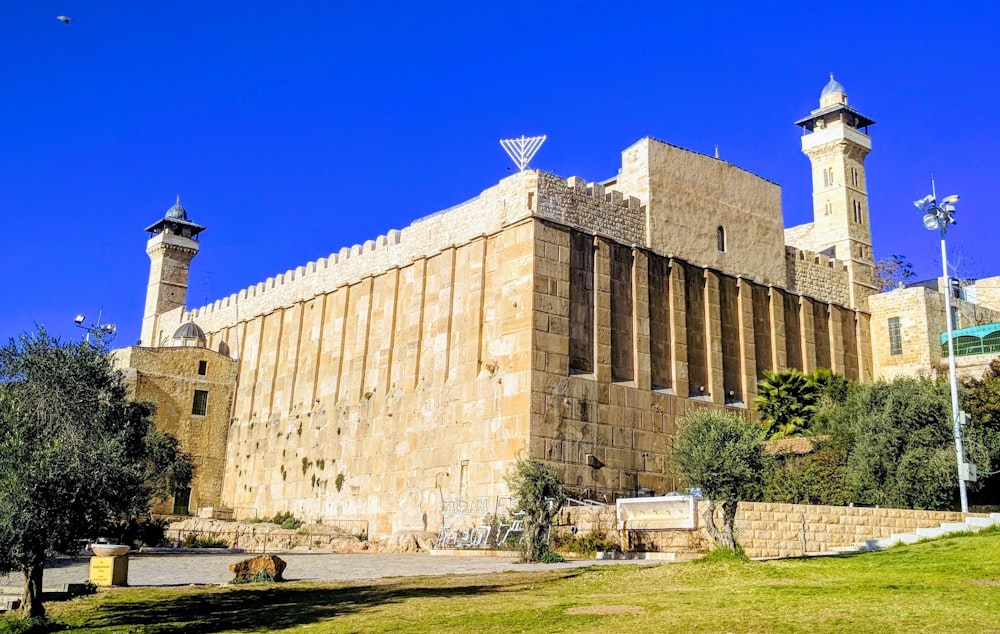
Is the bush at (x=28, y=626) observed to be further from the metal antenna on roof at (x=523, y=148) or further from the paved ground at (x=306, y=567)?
the metal antenna on roof at (x=523, y=148)

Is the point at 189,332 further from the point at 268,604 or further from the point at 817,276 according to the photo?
the point at 268,604

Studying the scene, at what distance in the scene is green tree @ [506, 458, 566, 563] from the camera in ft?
59.8

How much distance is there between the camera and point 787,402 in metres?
30.2

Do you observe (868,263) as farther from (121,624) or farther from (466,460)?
(121,624)

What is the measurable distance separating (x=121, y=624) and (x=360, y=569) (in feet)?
22.1

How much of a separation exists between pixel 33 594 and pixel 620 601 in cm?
717

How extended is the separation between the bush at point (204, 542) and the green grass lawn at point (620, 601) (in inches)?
545

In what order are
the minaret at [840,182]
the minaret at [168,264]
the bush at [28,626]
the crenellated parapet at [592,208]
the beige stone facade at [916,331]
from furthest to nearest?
1. the minaret at [168,264]
2. the minaret at [840,182]
3. the beige stone facade at [916,331]
4. the crenellated parapet at [592,208]
5. the bush at [28,626]

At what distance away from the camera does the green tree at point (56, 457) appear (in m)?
11.8

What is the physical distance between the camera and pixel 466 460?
2669 centimetres

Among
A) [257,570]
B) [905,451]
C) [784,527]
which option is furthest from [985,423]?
[257,570]

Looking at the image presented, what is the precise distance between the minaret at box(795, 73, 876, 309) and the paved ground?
24.0 metres

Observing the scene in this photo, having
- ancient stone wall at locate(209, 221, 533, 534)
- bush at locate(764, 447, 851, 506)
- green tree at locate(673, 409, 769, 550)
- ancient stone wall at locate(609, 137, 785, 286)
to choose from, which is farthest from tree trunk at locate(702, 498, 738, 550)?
ancient stone wall at locate(609, 137, 785, 286)

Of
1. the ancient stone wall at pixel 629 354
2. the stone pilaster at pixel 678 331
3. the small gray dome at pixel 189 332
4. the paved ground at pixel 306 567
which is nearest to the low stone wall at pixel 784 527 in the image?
the paved ground at pixel 306 567
